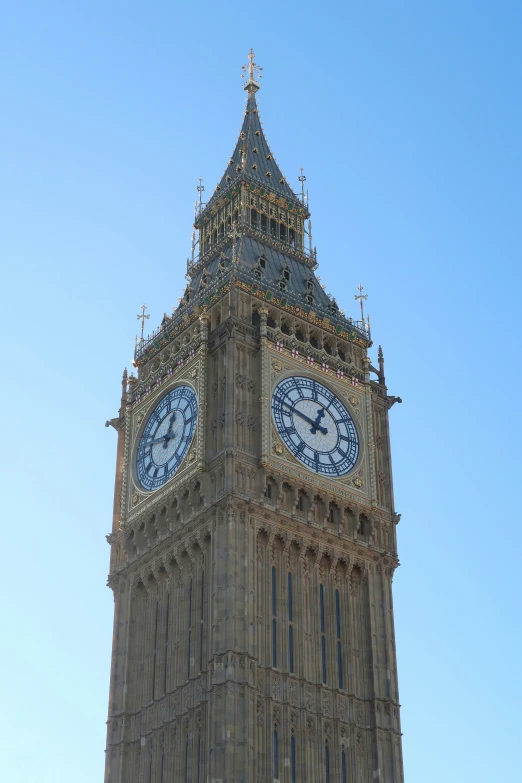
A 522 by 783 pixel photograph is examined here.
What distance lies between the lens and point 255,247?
83312 millimetres

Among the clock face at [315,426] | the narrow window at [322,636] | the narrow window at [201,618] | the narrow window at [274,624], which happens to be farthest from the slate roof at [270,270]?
the narrow window at [201,618]

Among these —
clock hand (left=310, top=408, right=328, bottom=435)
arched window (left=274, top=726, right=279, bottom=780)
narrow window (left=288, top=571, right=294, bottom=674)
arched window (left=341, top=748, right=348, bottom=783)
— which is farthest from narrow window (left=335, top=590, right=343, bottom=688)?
clock hand (left=310, top=408, right=328, bottom=435)

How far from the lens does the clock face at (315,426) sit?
72.4 meters

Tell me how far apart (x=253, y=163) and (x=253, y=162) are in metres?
0.27

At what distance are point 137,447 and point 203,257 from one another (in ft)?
47.1

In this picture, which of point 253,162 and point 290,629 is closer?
point 290,629

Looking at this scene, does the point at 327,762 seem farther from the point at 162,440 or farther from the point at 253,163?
the point at 253,163

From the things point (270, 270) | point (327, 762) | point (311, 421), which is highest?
point (270, 270)

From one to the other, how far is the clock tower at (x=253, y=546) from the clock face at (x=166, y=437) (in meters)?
0.12

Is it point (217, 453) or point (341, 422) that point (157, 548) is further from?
point (341, 422)

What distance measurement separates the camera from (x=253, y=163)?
90.4m

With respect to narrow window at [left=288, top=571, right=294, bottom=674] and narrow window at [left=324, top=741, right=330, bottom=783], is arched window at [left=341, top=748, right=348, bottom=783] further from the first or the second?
narrow window at [left=288, top=571, right=294, bottom=674]

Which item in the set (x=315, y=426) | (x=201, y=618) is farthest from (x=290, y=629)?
(x=315, y=426)

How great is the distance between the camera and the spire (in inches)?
3487
